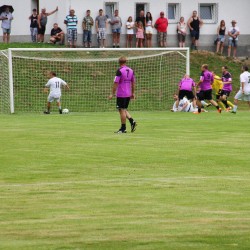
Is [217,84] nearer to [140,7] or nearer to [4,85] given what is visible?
[4,85]

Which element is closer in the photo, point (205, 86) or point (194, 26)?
point (205, 86)

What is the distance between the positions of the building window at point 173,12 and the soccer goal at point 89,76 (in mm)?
8426

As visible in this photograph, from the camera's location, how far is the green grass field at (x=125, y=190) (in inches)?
480

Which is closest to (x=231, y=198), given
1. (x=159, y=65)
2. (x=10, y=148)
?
(x=10, y=148)

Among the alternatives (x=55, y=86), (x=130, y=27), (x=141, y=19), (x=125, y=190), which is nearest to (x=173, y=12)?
(x=141, y=19)

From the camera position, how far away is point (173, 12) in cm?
5872

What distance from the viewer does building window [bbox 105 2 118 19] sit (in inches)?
2263

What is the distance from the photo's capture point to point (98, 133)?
1118 inches

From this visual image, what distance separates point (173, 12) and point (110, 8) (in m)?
3.40

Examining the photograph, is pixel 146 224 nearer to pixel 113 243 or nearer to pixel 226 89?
pixel 113 243

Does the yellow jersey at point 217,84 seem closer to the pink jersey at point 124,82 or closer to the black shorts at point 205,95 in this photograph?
the black shorts at point 205,95

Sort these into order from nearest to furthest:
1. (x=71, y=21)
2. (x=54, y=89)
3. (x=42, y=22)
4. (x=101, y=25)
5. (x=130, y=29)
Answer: (x=54, y=89) < (x=71, y=21) < (x=101, y=25) < (x=42, y=22) < (x=130, y=29)

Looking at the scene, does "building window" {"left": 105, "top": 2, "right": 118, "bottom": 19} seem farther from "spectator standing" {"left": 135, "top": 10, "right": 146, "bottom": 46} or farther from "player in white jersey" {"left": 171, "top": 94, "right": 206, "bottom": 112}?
"player in white jersey" {"left": 171, "top": 94, "right": 206, "bottom": 112}

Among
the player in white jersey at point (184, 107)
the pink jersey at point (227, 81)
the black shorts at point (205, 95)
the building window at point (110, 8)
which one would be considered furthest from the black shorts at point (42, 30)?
the black shorts at point (205, 95)
